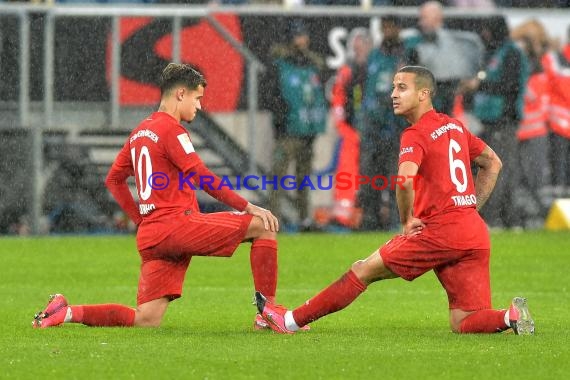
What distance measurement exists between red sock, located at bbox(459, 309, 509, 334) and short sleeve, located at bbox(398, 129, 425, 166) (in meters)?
1.03

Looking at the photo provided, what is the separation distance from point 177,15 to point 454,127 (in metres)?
9.93

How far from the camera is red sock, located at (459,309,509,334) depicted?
30.1ft

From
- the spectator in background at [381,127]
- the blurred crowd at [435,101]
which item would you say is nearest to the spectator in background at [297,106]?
the blurred crowd at [435,101]

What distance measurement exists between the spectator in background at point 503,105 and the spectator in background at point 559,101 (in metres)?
0.62

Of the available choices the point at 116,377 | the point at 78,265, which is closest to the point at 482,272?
the point at 116,377

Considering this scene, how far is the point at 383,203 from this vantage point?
19.9 m

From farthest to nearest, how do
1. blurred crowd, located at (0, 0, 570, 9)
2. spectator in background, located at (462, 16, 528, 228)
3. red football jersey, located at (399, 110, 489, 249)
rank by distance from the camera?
blurred crowd, located at (0, 0, 570, 9) < spectator in background, located at (462, 16, 528, 228) < red football jersey, located at (399, 110, 489, 249)

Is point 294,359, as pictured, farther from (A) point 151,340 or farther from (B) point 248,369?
(A) point 151,340

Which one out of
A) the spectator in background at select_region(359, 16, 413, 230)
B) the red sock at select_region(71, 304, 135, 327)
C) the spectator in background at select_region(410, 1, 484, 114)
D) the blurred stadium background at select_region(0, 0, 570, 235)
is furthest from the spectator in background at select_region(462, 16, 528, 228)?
the red sock at select_region(71, 304, 135, 327)

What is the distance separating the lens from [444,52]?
19641mm

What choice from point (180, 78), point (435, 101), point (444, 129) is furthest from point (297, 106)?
point (444, 129)

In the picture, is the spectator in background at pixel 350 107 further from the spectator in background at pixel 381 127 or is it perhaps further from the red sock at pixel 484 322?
the red sock at pixel 484 322

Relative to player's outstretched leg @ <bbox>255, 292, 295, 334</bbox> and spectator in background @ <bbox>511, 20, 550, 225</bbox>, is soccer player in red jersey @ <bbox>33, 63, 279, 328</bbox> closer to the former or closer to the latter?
player's outstretched leg @ <bbox>255, 292, 295, 334</bbox>

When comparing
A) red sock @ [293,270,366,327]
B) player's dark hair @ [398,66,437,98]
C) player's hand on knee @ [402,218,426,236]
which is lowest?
red sock @ [293,270,366,327]
